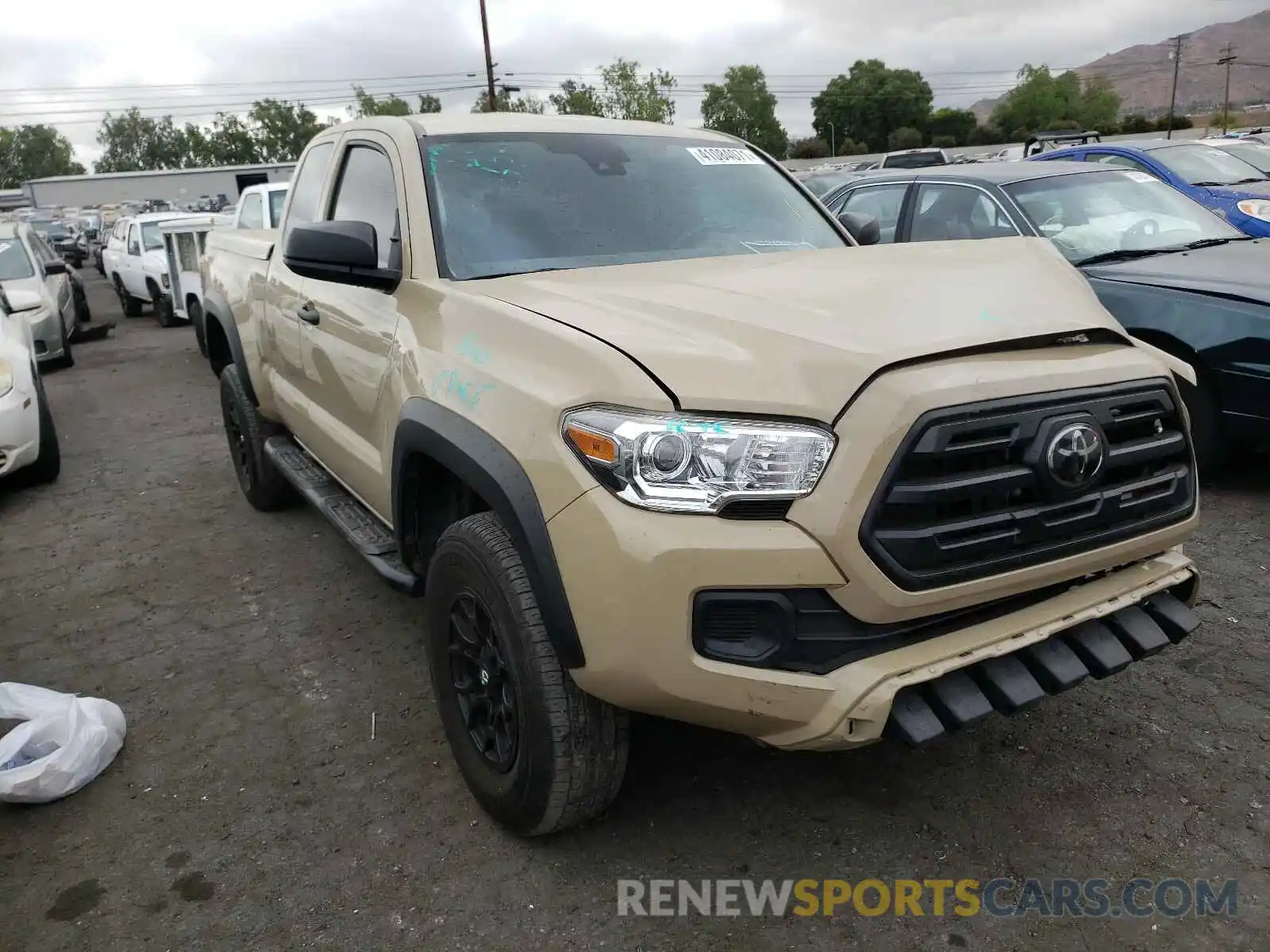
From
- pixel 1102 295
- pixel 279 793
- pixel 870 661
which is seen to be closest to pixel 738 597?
pixel 870 661

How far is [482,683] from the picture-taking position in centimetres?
263

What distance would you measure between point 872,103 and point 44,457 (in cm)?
10017

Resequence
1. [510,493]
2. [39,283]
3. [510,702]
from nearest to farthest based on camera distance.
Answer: [510,493] → [510,702] → [39,283]

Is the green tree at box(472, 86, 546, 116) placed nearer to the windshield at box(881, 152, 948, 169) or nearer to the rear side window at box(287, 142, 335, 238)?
the windshield at box(881, 152, 948, 169)

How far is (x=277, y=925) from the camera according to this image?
237cm

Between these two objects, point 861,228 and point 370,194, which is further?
point 861,228

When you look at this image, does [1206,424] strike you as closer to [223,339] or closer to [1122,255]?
[1122,255]

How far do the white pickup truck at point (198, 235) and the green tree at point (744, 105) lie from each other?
3375 inches

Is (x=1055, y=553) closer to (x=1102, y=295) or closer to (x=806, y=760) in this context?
(x=806, y=760)

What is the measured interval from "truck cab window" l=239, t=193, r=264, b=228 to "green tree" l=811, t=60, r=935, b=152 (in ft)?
289

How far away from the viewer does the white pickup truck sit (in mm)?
10016

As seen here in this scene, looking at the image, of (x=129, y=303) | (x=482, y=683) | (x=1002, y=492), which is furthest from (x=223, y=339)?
(x=129, y=303)

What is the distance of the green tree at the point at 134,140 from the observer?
119562 millimetres

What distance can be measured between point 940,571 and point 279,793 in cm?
208
